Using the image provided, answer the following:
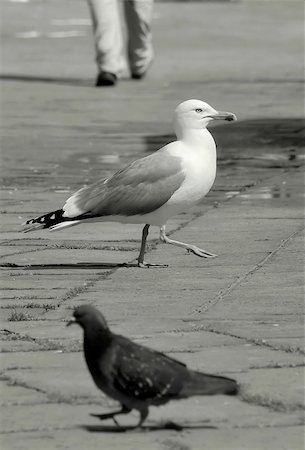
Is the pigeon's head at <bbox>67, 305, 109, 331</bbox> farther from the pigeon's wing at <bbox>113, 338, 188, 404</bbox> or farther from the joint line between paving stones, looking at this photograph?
the joint line between paving stones

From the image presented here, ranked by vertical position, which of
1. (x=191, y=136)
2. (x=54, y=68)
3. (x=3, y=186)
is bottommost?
(x=54, y=68)

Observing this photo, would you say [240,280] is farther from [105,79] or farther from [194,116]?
[105,79]

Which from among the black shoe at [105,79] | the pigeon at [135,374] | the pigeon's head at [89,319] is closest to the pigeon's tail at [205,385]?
the pigeon at [135,374]

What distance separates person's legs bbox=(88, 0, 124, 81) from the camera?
675 inches

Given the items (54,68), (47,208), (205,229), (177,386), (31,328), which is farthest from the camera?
(54,68)

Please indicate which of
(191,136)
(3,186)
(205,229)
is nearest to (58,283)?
(191,136)

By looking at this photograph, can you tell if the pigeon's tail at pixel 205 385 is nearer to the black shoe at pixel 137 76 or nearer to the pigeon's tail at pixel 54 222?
the pigeon's tail at pixel 54 222

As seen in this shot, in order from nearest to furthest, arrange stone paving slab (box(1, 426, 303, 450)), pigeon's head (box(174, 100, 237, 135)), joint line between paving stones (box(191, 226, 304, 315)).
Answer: stone paving slab (box(1, 426, 303, 450)) < joint line between paving stones (box(191, 226, 304, 315)) < pigeon's head (box(174, 100, 237, 135))

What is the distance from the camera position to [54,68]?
19578mm

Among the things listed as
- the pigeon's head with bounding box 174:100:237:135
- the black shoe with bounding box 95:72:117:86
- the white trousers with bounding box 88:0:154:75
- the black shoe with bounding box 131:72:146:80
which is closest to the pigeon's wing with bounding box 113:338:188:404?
the pigeon's head with bounding box 174:100:237:135

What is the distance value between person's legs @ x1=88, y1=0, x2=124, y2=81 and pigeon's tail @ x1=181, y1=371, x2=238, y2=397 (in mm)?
12327

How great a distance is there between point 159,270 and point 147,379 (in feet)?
9.76

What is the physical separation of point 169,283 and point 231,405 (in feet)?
7.38

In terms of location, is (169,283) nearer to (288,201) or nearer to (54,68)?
(288,201)
